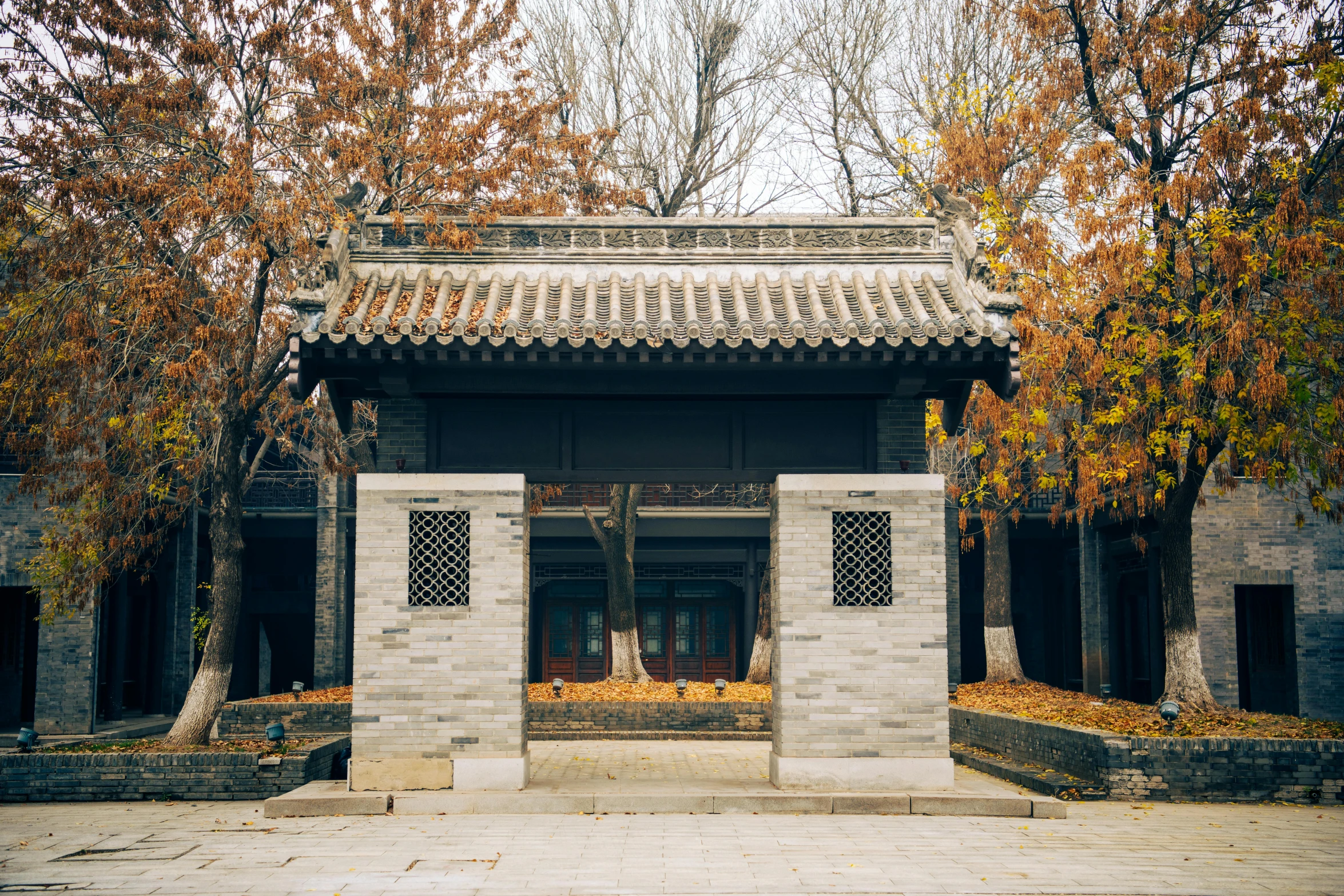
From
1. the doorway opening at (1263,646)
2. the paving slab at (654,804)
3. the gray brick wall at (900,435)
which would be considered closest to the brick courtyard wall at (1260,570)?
the doorway opening at (1263,646)

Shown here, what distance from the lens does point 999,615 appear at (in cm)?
1875

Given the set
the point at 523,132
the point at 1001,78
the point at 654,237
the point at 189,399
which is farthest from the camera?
the point at 1001,78

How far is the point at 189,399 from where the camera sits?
484 inches

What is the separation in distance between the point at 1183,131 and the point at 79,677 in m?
17.5

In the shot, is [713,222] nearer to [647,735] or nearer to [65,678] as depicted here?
[647,735]

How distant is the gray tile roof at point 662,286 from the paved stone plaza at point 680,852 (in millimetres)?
3867

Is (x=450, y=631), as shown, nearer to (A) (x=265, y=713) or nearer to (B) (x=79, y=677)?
(A) (x=265, y=713)

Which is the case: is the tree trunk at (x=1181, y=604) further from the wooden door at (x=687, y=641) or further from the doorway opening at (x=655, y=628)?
the wooden door at (x=687, y=641)

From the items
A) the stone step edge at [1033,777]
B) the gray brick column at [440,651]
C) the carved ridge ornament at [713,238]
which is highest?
the carved ridge ornament at [713,238]

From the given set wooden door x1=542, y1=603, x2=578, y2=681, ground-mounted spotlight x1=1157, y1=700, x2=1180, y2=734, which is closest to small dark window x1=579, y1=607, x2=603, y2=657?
wooden door x1=542, y1=603, x2=578, y2=681

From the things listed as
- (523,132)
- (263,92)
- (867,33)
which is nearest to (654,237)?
(523,132)

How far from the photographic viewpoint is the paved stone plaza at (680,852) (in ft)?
23.0

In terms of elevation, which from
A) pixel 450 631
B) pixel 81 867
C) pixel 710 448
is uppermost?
pixel 710 448

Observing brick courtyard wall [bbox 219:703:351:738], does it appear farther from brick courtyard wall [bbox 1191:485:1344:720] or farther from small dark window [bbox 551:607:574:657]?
brick courtyard wall [bbox 1191:485:1344:720]
